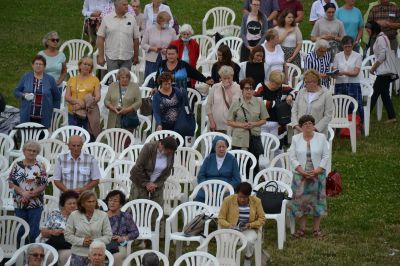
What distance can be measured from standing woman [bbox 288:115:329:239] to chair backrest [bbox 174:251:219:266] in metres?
2.62

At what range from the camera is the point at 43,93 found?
22812 millimetres

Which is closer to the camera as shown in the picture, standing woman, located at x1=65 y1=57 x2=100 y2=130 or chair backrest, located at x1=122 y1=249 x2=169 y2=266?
chair backrest, located at x1=122 y1=249 x2=169 y2=266

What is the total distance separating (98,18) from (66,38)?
3476 mm

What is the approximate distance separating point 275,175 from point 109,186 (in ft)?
7.07

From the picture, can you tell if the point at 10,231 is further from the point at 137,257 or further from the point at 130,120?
the point at 130,120

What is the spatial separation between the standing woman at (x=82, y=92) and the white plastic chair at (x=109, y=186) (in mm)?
2210

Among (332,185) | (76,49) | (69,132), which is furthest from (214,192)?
(76,49)

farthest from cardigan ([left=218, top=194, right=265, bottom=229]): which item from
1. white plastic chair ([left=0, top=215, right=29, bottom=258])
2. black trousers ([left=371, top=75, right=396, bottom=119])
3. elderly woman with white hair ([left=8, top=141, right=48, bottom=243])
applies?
black trousers ([left=371, top=75, right=396, bottom=119])

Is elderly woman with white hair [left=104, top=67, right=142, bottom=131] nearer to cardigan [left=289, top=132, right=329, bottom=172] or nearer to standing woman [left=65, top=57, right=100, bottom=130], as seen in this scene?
standing woman [left=65, top=57, right=100, bottom=130]

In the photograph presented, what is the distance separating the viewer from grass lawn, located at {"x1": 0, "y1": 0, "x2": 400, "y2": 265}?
20172mm

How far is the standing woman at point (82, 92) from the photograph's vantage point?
904 inches

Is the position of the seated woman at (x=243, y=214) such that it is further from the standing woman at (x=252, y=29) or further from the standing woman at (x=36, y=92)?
the standing woman at (x=252, y=29)

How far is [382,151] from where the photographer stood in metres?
24.3

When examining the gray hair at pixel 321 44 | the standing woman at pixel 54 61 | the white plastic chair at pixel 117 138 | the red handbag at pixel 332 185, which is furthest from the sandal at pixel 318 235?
the standing woman at pixel 54 61
